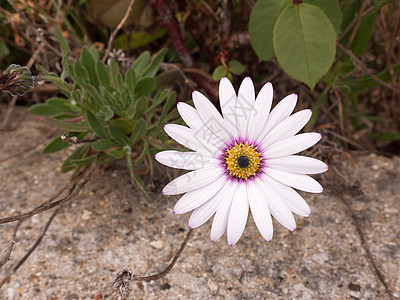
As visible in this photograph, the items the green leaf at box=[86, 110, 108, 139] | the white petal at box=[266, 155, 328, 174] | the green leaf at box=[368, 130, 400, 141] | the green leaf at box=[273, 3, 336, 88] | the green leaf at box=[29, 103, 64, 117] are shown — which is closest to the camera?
the white petal at box=[266, 155, 328, 174]

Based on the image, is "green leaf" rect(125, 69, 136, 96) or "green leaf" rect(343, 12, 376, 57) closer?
"green leaf" rect(125, 69, 136, 96)

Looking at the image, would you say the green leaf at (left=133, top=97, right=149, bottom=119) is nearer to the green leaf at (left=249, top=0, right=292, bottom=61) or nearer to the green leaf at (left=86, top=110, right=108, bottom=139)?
the green leaf at (left=86, top=110, right=108, bottom=139)

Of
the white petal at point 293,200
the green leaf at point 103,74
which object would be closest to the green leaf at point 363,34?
the white petal at point 293,200

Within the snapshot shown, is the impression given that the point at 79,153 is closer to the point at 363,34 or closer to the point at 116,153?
the point at 116,153

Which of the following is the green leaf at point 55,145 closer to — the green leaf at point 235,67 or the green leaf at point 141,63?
the green leaf at point 141,63

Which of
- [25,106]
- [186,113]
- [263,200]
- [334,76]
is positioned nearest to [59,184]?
[25,106]

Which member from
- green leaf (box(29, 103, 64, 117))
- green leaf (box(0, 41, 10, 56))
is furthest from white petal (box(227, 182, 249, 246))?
green leaf (box(0, 41, 10, 56))

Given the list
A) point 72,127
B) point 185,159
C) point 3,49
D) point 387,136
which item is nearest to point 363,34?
point 387,136
